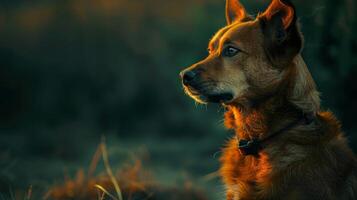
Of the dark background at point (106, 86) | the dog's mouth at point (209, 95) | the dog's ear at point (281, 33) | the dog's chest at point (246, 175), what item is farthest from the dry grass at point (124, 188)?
the dog's ear at point (281, 33)

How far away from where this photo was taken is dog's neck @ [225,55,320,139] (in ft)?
14.3

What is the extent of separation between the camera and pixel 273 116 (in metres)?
4.45

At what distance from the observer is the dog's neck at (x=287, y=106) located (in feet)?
14.3

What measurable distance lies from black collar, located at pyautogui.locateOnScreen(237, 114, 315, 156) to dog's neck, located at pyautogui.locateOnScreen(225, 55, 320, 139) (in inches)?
0.9

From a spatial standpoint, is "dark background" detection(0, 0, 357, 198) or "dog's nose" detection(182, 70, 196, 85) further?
"dark background" detection(0, 0, 357, 198)

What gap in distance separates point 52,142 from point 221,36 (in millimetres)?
4764

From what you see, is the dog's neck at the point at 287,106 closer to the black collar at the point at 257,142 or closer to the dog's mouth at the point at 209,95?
the black collar at the point at 257,142

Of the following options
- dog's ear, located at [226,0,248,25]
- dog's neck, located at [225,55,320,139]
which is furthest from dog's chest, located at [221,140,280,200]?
dog's ear, located at [226,0,248,25]

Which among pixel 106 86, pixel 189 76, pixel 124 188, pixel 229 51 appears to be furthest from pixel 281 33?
pixel 106 86

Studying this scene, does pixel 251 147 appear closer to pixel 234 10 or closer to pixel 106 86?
pixel 234 10

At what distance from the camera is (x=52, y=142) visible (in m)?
9.04

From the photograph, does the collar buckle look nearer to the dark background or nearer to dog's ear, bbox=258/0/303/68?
dog's ear, bbox=258/0/303/68

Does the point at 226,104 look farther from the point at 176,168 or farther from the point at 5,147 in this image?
the point at 5,147

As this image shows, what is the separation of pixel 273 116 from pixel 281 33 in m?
0.57
